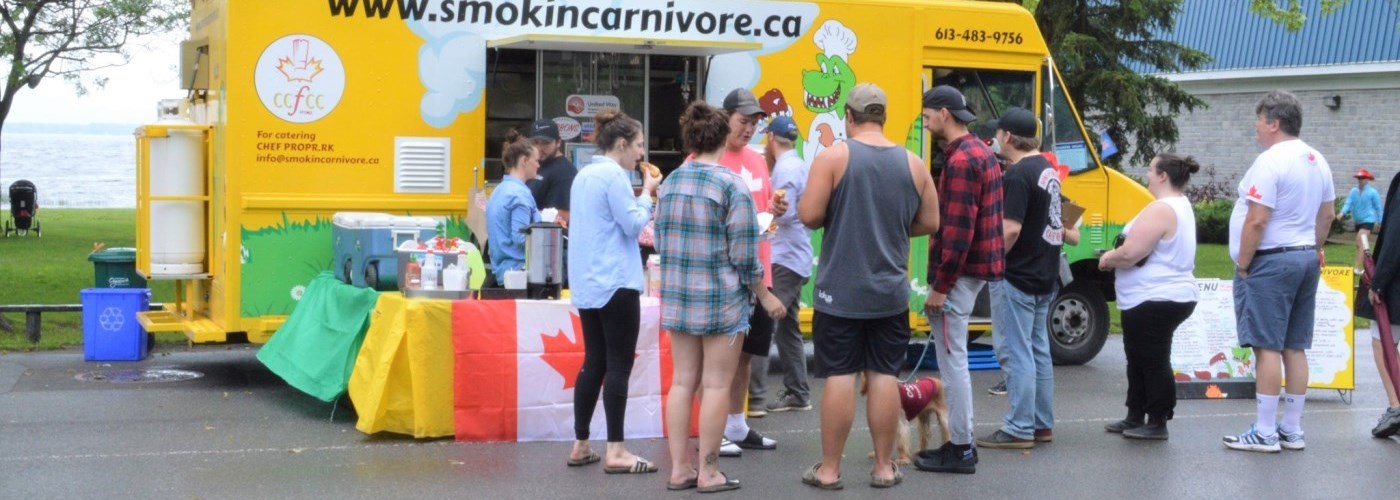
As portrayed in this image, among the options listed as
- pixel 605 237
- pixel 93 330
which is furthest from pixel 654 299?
pixel 93 330

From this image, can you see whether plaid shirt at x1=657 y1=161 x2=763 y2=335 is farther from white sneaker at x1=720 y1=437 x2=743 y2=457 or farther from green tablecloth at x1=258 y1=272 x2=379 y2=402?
green tablecloth at x1=258 y1=272 x2=379 y2=402

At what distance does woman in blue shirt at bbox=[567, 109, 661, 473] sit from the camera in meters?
6.50

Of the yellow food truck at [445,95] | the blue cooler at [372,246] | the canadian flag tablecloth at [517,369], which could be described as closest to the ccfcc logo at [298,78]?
the yellow food truck at [445,95]

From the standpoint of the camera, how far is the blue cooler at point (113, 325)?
33.3 ft

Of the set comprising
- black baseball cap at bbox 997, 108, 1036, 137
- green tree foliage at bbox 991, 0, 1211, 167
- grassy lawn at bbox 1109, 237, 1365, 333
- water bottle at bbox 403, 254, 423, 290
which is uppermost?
green tree foliage at bbox 991, 0, 1211, 167

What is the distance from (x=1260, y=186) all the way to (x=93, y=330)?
7545 mm

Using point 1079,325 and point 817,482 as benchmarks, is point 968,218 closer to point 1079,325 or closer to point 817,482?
point 817,482

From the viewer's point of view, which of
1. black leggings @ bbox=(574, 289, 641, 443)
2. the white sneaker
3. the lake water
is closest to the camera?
black leggings @ bbox=(574, 289, 641, 443)

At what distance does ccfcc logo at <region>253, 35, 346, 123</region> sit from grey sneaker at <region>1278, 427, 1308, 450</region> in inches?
219

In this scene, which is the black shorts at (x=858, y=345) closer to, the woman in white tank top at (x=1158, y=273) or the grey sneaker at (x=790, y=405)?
the woman in white tank top at (x=1158, y=273)


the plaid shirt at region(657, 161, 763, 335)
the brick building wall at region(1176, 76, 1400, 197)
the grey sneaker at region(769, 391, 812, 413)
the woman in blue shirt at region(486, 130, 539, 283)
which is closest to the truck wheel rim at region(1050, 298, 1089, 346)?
the grey sneaker at region(769, 391, 812, 413)

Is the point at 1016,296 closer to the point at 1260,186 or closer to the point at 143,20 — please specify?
the point at 1260,186

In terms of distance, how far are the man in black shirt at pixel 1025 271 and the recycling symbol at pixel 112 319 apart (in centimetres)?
608

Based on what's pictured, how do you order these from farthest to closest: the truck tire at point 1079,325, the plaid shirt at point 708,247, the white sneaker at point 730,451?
the truck tire at point 1079,325 < the white sneaker at point 730,451 < the plaid shirt at point 708,247
